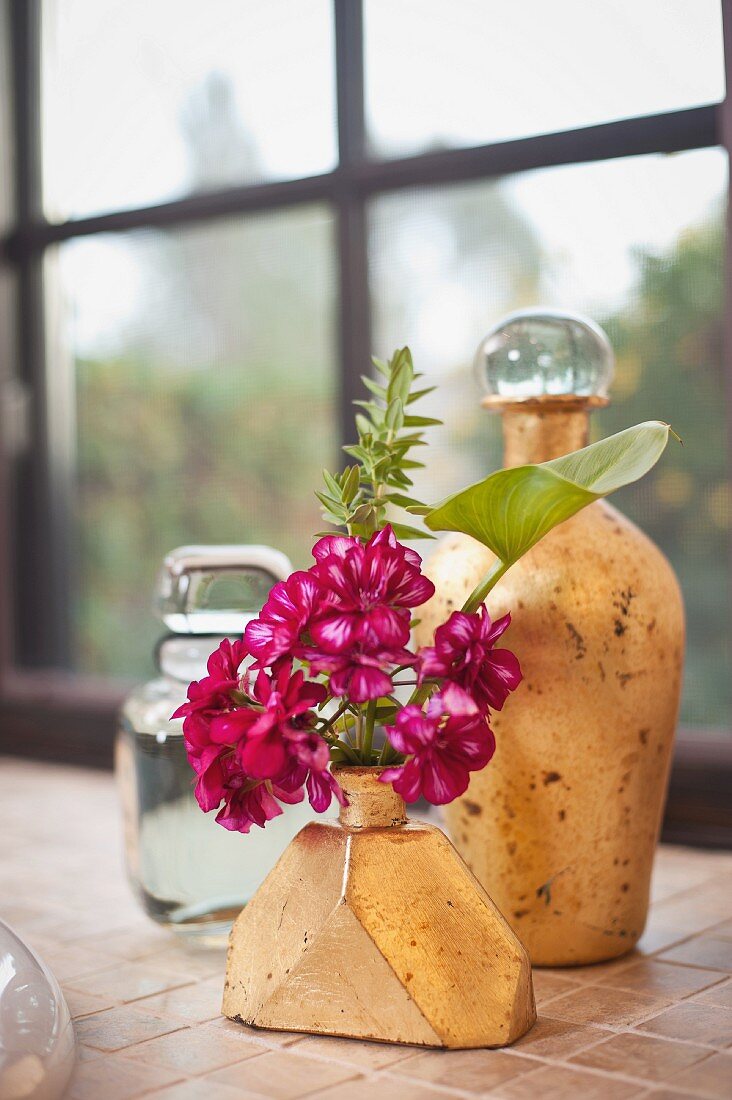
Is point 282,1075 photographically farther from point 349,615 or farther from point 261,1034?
point 349,615

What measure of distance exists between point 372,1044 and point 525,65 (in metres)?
1.14

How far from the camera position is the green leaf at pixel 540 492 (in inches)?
27.2

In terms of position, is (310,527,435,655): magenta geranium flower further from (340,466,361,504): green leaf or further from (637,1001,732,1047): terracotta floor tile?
(637,1001,732,1047): terracotta floor tile

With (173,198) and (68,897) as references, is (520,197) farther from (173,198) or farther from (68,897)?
(68,897)

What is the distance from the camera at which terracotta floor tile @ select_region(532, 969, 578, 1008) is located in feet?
2.65

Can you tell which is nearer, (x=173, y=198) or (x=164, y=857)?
(x=164, y=857)

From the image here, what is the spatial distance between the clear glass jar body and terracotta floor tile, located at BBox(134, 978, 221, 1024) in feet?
0.26

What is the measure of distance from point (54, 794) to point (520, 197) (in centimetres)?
97

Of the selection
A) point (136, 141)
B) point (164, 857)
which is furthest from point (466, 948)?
point (136, 141)

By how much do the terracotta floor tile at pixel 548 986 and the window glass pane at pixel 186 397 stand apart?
87 cm

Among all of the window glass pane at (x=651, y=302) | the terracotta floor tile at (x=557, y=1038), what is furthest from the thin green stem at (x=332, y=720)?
the window glass pane at (x=651, y=302)

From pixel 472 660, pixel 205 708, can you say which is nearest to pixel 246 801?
pixel 205 708

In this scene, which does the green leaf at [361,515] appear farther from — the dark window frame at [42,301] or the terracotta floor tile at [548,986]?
the dark window frame at [42,301]

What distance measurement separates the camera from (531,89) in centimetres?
143
